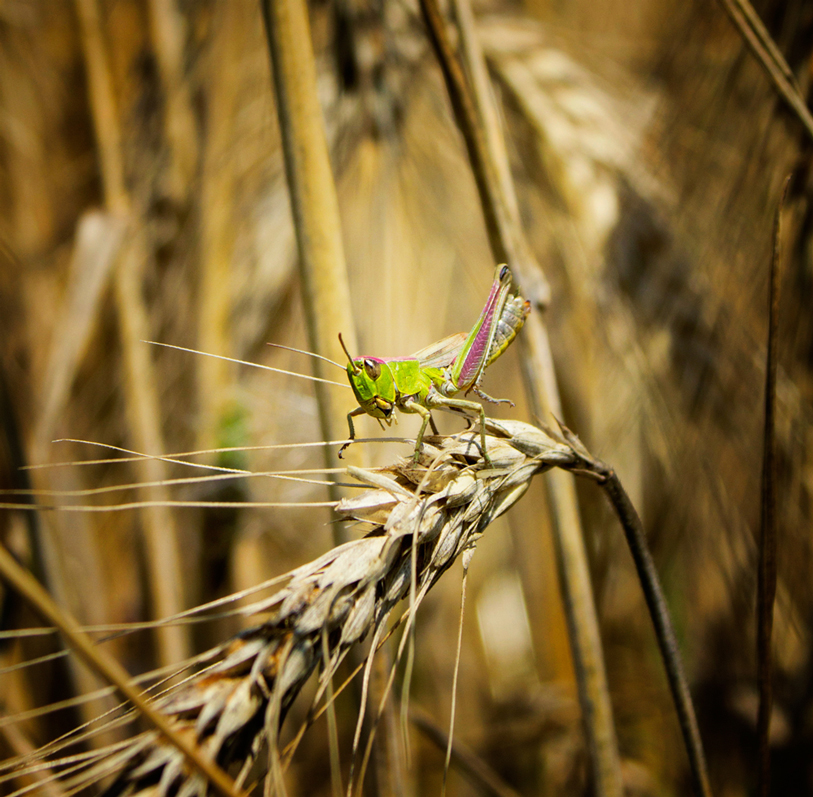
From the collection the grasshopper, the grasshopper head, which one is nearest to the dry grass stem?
the grasshopper

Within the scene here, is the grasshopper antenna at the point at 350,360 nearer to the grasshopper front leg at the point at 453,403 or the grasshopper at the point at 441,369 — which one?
the grasshopper at the point at 441,369

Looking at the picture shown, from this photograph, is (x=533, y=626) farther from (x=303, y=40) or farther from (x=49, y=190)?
(x=49, y=190)

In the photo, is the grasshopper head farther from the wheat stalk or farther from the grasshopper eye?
the wheat stalk

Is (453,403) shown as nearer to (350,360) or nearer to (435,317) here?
(350,360)

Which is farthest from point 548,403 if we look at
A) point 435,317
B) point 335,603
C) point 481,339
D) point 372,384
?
point 435,317

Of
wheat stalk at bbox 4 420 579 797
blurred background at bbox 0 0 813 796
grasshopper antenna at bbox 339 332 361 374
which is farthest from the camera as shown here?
blurred background at bbox 0 0 813 796

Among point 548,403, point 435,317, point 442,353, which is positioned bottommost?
point 548,403
